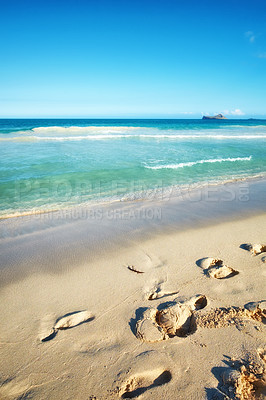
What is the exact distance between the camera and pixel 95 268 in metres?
3.59

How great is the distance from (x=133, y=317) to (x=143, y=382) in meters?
0.67

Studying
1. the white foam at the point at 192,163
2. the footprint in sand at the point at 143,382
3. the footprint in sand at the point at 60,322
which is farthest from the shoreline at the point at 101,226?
the white foam at the point at 192,163

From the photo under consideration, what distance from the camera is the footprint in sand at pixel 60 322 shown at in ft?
7.93

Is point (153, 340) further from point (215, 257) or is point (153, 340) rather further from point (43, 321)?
point (215, 257)

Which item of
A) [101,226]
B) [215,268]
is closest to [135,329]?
[215,268]

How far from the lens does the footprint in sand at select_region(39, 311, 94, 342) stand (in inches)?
95.2

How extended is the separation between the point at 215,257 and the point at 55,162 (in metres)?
10.2

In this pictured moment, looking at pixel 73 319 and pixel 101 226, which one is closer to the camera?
pixel 73 319

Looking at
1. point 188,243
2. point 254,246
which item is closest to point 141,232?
point 188,243

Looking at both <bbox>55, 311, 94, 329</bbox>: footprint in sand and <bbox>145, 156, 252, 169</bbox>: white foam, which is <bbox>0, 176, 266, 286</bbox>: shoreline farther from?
<bbox>145, 156, 252, 169</bbox>: white foam

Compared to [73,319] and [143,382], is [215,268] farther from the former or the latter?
[73,319]

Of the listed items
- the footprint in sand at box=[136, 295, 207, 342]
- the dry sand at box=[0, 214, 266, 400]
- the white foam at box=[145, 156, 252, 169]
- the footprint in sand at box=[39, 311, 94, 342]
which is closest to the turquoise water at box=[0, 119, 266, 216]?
the white foam at box=[145, 156, 252, 169]

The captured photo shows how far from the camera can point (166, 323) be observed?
8.09ft

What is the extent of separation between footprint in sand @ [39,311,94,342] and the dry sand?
12mm
